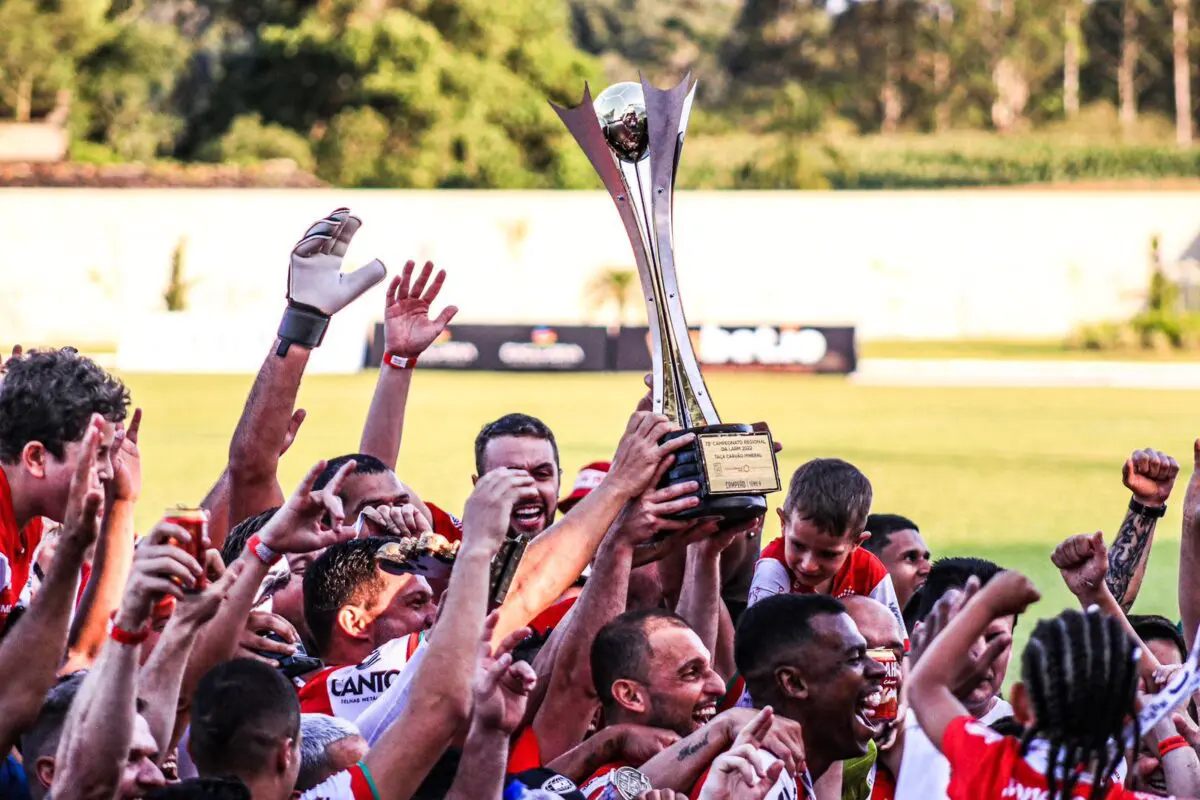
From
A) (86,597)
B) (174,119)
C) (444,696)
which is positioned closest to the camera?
(444,696)

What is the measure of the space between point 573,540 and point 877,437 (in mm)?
17820

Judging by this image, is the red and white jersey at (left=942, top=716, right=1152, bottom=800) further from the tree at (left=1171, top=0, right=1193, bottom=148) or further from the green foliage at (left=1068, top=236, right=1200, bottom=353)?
the tree at (left=1171, top=0, right=1193, bottom=148)

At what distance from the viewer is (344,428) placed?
21703 millimetres

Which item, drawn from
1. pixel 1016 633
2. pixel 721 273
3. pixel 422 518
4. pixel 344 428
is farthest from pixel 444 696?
pixel 721 273

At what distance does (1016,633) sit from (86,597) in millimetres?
6979

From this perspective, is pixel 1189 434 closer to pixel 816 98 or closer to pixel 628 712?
pixel 628 712

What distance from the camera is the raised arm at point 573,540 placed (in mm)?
4371

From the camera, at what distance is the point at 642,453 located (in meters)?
4.52

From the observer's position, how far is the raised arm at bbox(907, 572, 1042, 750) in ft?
11.2

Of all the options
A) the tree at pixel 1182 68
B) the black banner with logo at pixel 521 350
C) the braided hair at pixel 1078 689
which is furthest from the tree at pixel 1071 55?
the braided hair at pixel 1078 689

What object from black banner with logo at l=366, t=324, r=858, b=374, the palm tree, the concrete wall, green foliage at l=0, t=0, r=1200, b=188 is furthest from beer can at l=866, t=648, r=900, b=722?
green foliage at l=0, t=0, r=1200, b=188

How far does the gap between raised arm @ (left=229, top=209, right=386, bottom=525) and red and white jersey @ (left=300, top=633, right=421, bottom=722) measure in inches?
49.6

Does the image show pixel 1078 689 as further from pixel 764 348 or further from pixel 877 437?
pixel 764 348

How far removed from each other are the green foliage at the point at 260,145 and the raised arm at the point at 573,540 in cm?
4787
